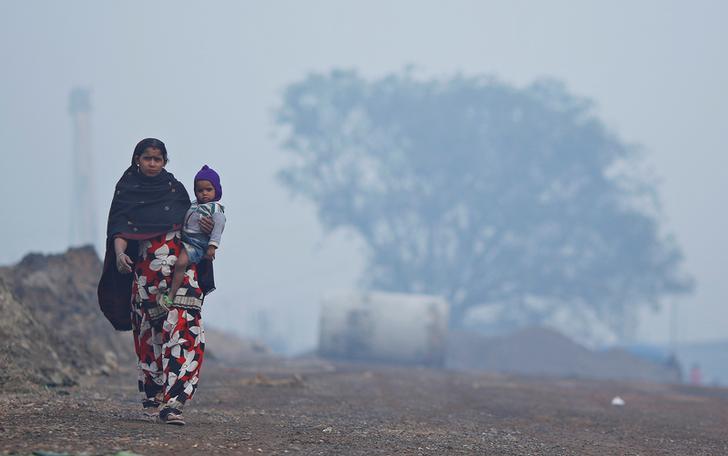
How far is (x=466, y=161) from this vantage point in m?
42.8

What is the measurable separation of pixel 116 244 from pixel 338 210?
3763 cm

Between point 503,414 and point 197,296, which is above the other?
point 197,296

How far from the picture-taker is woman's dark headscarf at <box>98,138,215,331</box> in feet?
20.6

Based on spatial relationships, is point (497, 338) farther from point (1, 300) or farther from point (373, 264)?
point (1, 300)

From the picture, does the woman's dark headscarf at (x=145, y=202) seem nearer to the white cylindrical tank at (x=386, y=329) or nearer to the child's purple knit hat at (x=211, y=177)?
the child's purple knit hat at (x=211, y=177)

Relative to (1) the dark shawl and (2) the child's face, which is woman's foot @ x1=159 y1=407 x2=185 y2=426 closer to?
(1) the dark shawl

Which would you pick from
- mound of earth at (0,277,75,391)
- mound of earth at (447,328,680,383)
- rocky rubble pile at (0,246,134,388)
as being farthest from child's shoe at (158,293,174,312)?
mound of earth at (447,328,680,383)

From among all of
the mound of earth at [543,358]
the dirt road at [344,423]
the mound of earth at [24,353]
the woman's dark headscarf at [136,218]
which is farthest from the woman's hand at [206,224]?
the mound of earth at [543,358]

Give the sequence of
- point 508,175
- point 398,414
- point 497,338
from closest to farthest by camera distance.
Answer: point 398,414, point 497,338, point 508,175

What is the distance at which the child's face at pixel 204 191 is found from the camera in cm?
635

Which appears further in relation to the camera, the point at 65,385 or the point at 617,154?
the point at 617,154

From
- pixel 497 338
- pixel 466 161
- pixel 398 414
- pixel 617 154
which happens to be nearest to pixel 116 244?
pixel 398 414

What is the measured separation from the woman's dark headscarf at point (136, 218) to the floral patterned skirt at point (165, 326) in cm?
9

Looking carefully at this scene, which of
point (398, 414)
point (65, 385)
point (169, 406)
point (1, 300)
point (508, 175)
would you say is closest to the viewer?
point (169, 406)
